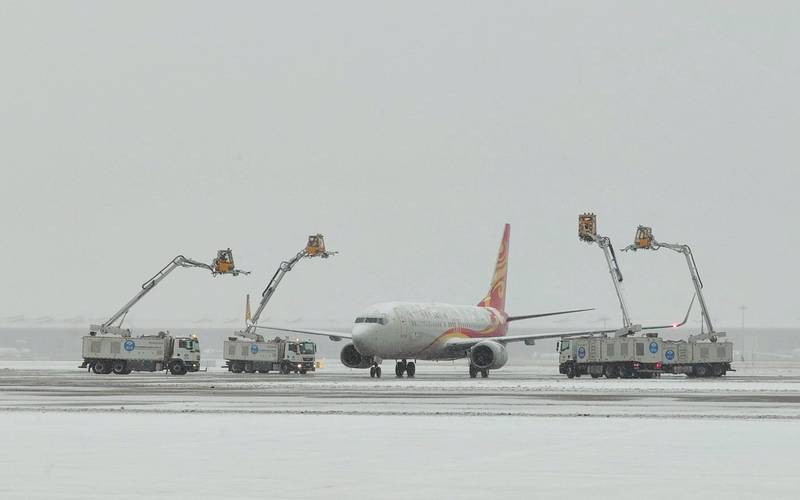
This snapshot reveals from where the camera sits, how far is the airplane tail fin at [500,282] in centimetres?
10725

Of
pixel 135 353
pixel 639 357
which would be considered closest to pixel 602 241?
pixel 639 357

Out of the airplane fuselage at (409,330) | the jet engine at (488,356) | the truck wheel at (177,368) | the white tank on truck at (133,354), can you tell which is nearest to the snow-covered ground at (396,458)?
the airplane fuselage at (409,330)

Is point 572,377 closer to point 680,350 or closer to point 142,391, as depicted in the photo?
point 680,350

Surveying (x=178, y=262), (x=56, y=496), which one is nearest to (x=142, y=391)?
(x=56, y=496)

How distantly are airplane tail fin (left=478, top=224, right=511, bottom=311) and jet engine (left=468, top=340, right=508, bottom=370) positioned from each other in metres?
22.2

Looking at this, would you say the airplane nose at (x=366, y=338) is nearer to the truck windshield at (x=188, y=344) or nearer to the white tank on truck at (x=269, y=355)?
the white tank on truck at (x=269, y=355)

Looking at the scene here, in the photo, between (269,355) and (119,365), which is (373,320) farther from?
(119,365)

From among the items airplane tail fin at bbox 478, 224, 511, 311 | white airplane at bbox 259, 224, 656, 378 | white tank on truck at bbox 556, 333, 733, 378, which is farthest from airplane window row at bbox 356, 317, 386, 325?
airplane tail fin at bbox 478, 224, 511, 311

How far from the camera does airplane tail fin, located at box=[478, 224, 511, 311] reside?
10725cm

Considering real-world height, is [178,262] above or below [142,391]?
above

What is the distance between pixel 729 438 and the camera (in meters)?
26.6

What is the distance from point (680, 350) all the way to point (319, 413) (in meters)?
54.7

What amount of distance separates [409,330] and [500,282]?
25.5m

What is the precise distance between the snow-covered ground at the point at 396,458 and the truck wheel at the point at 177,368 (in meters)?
54.1
